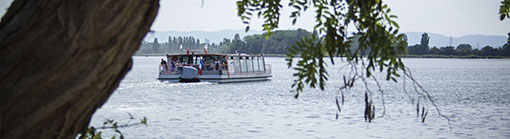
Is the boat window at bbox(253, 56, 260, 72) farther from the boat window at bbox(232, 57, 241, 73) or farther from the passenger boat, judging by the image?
the boat window at bbox(232, 57, 241, 73)

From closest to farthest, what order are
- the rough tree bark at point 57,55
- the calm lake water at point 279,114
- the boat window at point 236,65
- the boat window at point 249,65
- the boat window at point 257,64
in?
the rough tree bark at point 57,55, the calm lake water at point 279,114, the boat window at point 236,65, the boat window at point 249,65, the boat window at point 257,64

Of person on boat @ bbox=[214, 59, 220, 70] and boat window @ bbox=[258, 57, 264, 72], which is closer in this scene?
person on boat @ bbox=[214, 59, 220, 70]

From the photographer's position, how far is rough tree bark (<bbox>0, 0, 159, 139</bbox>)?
2068 millimetres

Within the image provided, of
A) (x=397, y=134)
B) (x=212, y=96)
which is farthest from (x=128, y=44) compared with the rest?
(x=212, y=96)

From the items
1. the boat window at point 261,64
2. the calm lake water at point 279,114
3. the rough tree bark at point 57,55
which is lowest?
the calm lake water at point 279,114

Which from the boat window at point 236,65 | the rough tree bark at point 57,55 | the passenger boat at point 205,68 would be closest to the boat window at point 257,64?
the passenger boat at point 205,68

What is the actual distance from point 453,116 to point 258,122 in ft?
27.7

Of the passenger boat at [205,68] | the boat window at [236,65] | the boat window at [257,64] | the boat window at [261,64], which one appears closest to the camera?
the passenger boat at [205,68]

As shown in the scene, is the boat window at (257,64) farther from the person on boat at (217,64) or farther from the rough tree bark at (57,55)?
the rough tree bark at (57,55)

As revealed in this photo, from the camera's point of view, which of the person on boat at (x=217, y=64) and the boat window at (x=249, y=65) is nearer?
the person on boat at (x=217, y=64)

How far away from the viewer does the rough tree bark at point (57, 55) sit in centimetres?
207

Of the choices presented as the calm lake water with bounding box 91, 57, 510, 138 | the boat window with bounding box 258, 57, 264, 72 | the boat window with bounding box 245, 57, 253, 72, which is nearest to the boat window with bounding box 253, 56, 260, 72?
the boat window with bounding box 258, 57, 264, 72

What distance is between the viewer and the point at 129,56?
7.25ft

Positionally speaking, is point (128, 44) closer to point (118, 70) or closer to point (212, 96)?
point (118, 70)
